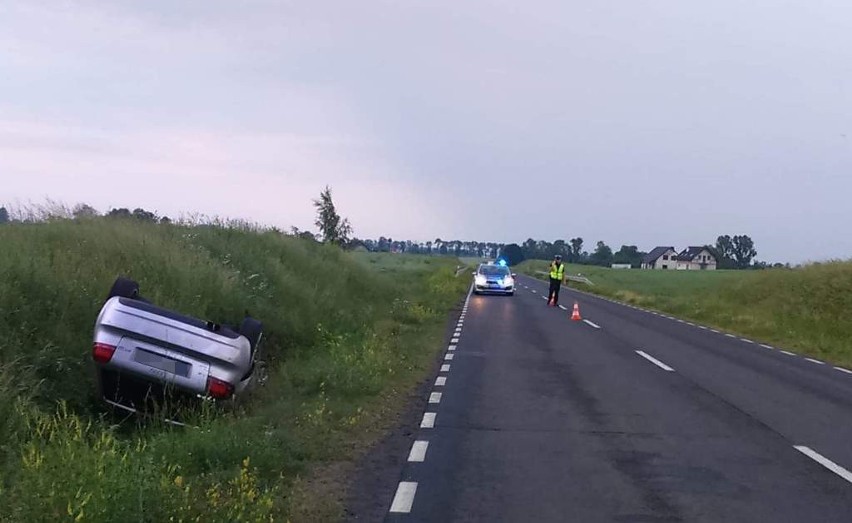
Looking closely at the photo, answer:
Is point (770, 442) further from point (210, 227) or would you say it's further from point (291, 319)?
point (210, 227)

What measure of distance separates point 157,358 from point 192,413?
72cm

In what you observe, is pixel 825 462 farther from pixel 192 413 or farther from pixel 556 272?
pixel 556 272

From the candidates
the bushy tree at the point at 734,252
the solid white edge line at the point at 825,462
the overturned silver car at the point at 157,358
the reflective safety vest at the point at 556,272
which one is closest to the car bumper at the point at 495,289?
the reflective safety vest at the point at 556,272

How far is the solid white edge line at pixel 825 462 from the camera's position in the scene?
7.91 metres

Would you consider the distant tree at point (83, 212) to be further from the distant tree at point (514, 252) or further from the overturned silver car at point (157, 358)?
the distant tree at point (514, 252)

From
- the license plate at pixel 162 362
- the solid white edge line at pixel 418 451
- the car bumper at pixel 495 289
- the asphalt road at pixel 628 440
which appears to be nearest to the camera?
the asphalt road at pixel 628 440

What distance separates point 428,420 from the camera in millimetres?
10336

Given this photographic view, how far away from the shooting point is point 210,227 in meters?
21.6

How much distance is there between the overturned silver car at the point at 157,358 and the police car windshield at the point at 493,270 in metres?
36.9

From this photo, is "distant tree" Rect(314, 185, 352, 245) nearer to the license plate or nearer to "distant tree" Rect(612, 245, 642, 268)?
the license plate

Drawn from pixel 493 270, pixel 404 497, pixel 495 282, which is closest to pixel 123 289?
pixel 404 497

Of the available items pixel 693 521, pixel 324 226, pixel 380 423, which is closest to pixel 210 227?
pixel 380 423

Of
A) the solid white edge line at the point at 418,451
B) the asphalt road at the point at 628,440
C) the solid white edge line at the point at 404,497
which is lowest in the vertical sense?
the solid white edge line at the point at 418,451

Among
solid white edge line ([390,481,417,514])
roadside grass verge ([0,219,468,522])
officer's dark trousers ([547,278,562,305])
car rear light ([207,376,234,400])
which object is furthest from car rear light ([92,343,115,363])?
officer's dark trousers ([547,278,562,305])
